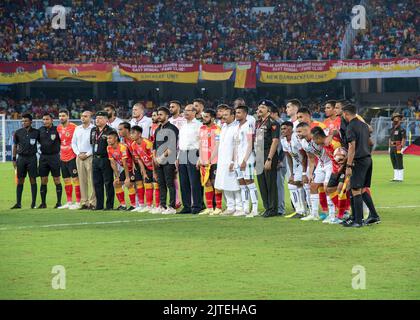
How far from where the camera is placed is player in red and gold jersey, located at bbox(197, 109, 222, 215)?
57.5 ft

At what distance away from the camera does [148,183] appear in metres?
18.4

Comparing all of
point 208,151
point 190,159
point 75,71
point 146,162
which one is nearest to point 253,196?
Answer: point 208,151

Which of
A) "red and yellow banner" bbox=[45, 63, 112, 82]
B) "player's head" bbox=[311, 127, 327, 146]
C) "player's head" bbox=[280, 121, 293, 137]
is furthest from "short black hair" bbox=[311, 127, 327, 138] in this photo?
"red and yellow banner" bbox=[45, 63, 112, 82]

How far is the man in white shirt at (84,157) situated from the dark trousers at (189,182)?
2.39m

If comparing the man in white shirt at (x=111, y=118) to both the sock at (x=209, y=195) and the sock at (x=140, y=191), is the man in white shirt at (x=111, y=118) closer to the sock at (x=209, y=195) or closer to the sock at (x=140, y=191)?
the sock at (x=140, y=191)

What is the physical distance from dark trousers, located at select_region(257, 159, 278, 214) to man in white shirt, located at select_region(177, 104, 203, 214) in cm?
151

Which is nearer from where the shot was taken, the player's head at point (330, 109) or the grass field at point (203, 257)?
the grass field at point (203, 257)

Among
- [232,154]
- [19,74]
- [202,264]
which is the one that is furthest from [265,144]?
[19,74]

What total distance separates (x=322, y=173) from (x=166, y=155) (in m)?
3.73

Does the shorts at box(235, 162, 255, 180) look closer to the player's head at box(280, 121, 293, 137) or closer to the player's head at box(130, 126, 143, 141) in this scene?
the player's head at box(280, 121, 293, 137)

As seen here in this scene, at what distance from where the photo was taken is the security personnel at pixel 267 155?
16.6m

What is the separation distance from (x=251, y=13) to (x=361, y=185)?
41.7 meters

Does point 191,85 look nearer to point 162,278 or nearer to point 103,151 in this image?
point 103,151

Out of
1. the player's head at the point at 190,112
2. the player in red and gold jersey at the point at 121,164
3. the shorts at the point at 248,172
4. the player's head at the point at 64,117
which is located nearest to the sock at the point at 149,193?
the player in red and gold jersey at the point at 121,164
